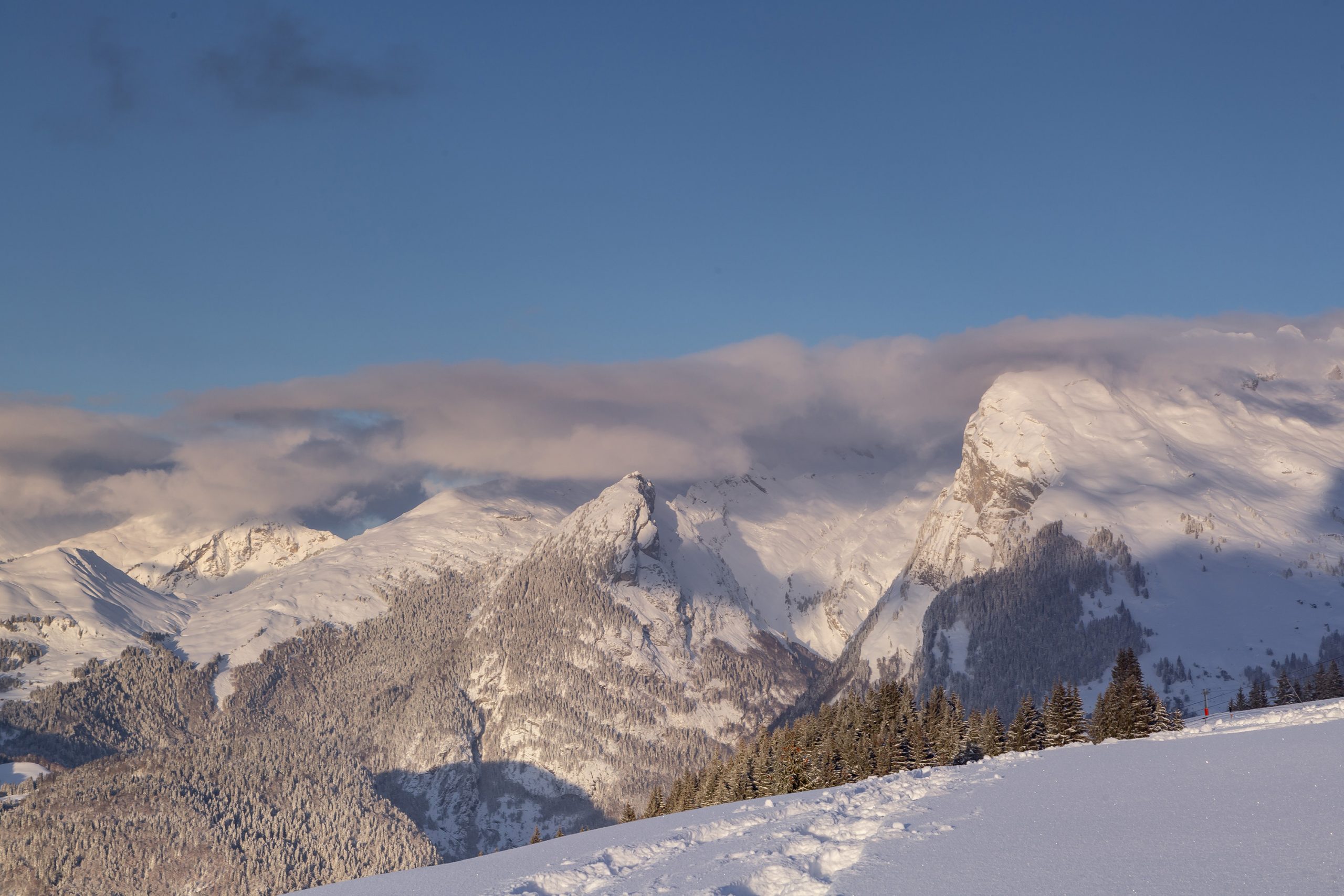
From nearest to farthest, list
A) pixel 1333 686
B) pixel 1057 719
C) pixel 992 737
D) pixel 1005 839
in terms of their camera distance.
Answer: pixel 1005 839
pixel 1057 719
pixel 992 737
pixel 1333 686

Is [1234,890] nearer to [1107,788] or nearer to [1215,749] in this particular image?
[1107,788]

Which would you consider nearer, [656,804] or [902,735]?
[902,735]

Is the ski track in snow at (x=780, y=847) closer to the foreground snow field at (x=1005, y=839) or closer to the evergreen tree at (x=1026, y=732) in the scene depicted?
the foreground snow field at (x=1005, y=839)

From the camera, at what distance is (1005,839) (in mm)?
36188

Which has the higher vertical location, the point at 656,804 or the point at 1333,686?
the point at 1333,686

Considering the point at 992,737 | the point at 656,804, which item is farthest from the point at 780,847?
the point at 656,804

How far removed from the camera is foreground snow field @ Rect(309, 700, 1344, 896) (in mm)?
30688

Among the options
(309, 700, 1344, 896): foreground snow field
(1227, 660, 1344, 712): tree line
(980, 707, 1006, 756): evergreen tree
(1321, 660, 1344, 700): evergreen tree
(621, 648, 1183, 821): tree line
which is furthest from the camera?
(1227, 660, 1344, 712): tree line

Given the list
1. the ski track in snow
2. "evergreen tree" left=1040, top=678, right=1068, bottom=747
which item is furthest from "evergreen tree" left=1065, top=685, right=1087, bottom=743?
the ski track in snow

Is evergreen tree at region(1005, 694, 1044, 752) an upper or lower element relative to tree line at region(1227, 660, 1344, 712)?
upper

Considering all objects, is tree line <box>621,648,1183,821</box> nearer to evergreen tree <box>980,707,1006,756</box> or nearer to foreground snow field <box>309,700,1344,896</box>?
evergreen tree <box>980,707,1006,756</box>

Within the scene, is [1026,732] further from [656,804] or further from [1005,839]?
[1005,839]

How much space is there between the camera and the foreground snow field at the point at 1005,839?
30.7 meters

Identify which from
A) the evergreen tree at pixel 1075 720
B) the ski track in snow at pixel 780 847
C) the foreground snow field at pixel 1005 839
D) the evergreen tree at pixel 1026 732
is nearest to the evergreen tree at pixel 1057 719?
the evergreen tree at pixel 1075 720
